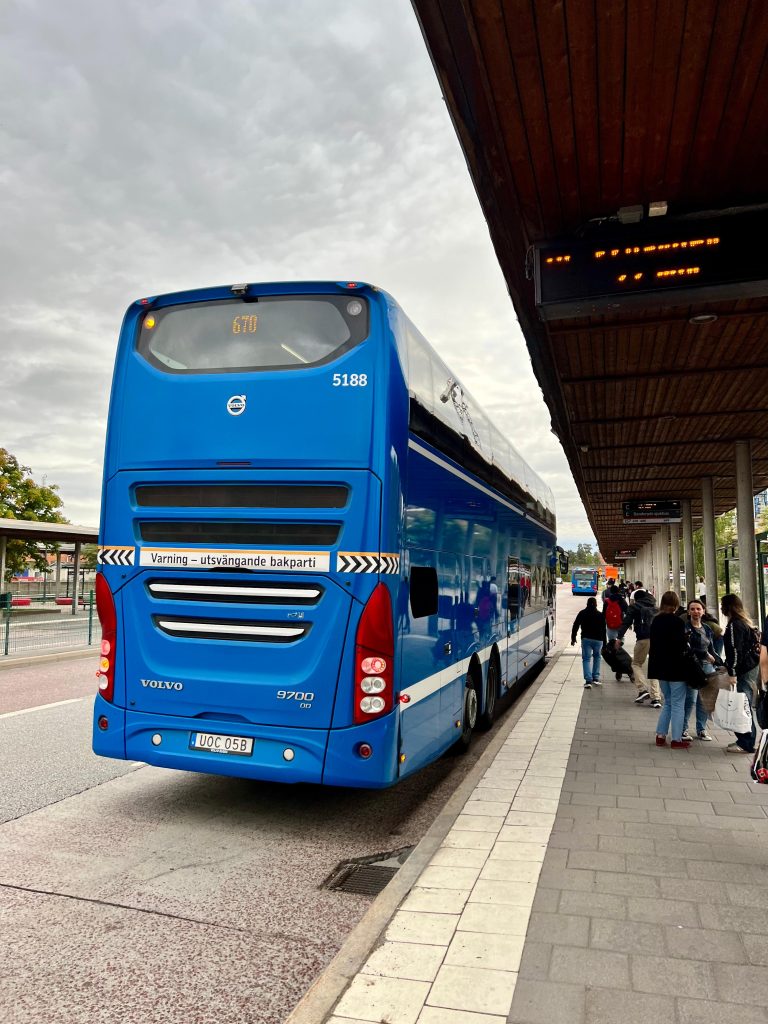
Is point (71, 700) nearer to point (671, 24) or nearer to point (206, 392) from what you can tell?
point (206, 392)

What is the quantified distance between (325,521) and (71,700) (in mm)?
7854

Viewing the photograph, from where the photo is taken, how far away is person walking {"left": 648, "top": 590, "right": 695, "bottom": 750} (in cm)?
771

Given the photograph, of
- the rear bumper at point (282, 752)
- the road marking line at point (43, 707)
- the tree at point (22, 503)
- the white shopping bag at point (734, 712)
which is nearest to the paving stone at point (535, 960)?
the rear bumper at point (282, 752)

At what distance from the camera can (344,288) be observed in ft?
17.7

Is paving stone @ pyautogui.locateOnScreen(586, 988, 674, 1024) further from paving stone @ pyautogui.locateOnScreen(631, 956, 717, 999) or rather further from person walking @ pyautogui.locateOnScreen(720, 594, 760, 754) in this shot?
person walking @ pyautogui.locateOnScreen(720, 594, 760, 754)

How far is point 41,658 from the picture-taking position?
55.4 feet

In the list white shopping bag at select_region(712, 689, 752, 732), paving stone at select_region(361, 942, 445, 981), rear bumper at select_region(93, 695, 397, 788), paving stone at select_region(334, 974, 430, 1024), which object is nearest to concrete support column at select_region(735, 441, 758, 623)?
white shopping bag at select_region(712, 689, 752, 732)

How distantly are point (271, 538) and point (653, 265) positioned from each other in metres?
4.36

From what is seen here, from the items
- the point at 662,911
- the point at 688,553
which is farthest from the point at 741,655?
the point at 688,553

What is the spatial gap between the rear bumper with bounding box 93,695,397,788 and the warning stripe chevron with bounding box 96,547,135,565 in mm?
1152

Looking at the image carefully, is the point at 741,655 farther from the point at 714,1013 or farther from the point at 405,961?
the point at 405,961

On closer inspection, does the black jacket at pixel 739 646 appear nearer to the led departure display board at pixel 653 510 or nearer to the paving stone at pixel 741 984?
the paving stone at pixel 741 984

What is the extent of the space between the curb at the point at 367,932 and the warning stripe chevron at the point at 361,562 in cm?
182

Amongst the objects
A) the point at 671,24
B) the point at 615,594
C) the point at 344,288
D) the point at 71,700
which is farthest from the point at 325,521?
the point at 615,594
